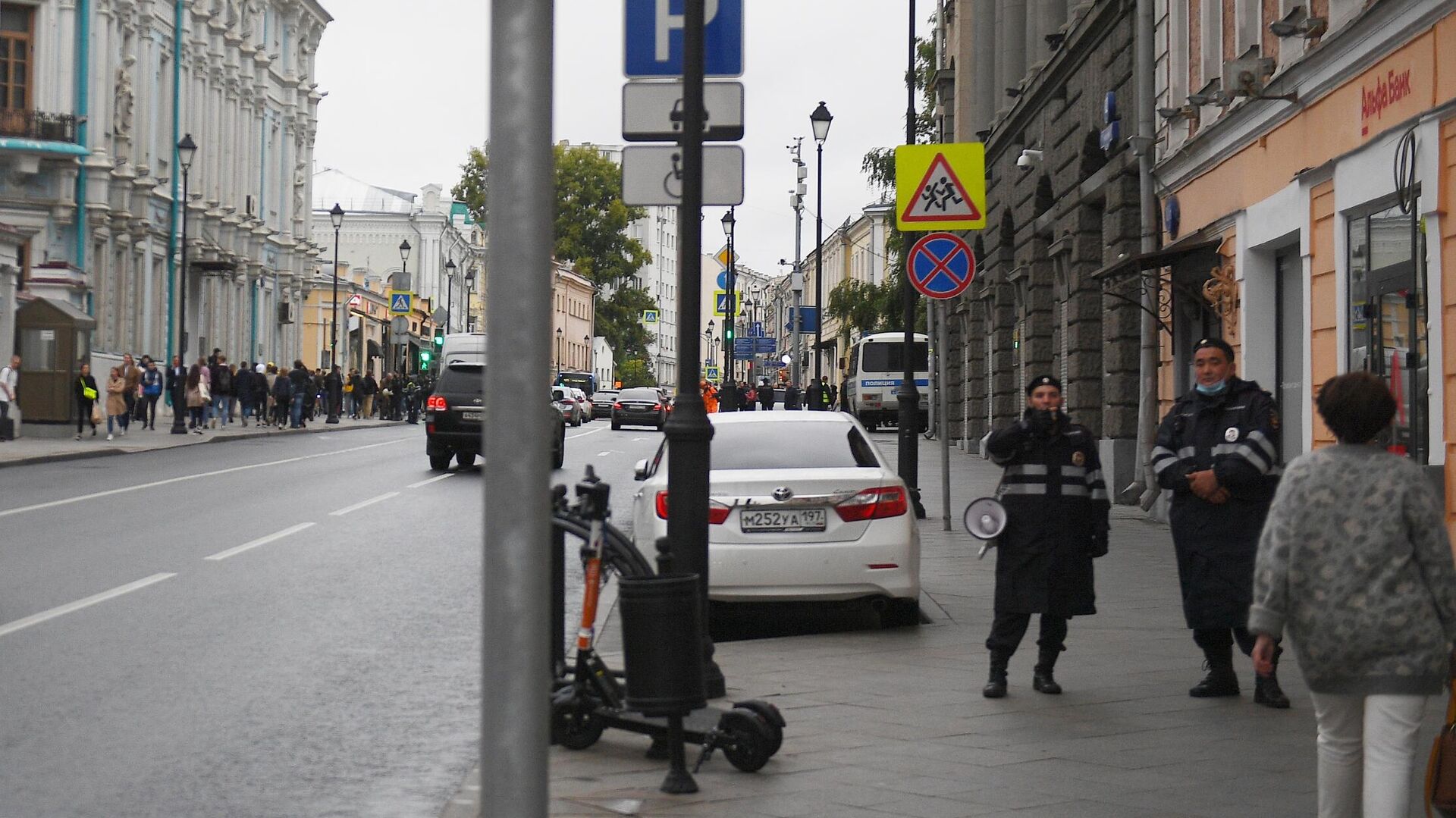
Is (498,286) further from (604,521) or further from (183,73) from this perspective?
(183,73)

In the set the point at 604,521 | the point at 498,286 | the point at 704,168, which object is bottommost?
the point at 604,521

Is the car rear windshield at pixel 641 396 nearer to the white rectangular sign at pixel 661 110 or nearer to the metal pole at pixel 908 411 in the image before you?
the metal pole at pixel 908 411

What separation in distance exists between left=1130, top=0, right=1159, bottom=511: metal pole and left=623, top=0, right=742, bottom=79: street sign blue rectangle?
12.3 meters

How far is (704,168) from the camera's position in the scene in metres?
8.79

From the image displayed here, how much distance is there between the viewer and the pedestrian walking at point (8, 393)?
3509 cm

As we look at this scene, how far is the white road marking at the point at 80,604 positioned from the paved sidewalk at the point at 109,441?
626 inches

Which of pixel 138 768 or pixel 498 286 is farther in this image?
pixel 138 768

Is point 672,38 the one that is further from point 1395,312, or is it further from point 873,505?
point 1395,312

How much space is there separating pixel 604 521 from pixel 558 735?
998 mm

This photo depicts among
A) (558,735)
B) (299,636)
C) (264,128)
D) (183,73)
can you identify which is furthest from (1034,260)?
(264,128)

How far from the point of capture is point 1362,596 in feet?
16.4

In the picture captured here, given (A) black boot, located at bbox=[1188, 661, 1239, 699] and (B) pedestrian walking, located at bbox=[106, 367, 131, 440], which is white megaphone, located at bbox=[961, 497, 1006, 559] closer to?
(A) black boot, located at bbox=[1188, 661, 1239, 699]

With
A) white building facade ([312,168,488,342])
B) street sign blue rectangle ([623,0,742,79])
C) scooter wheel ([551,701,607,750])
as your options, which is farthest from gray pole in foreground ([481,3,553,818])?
white building facade ([312,168,488,342])

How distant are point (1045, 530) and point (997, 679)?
77 cm
